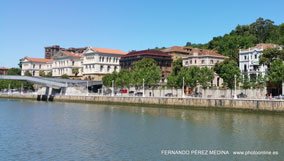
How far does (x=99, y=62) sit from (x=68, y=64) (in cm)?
1676

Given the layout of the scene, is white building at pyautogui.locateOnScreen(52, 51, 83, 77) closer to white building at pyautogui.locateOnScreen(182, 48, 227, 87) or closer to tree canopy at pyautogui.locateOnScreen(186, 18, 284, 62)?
tree canopy at pyautogui.locateOnScreen(186, 18, 284, 62)

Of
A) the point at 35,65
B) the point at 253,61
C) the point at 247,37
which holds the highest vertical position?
the point at 247,37

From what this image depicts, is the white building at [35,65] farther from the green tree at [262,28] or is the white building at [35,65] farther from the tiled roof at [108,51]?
the green tree at [262,28]

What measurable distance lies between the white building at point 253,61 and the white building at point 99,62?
46.7 meters

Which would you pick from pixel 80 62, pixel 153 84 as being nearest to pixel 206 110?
pixel 153 84

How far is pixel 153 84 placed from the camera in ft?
283

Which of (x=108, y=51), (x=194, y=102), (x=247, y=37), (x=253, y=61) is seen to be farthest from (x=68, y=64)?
(x=194, y=102)

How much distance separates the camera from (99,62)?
12219 centimetres

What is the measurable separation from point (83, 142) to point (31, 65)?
132 meters

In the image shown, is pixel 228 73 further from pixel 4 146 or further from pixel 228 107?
pixel 4 146

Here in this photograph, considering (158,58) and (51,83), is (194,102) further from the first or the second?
(51,83)

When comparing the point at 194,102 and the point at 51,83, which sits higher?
the point at 51,83

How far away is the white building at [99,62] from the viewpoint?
401 ft

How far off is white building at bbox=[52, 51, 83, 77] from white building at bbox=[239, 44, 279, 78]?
5932 cm
